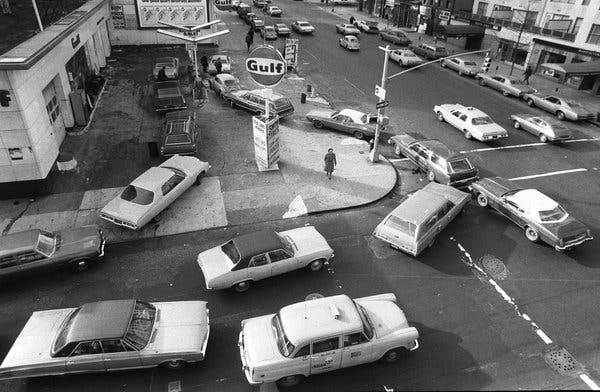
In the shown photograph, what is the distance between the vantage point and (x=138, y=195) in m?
15.0

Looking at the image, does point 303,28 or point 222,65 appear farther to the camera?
point 303,28

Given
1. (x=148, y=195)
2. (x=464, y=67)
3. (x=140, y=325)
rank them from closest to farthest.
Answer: (x=140, y=325) < (x=148, y=195) < (x=464, y=67)

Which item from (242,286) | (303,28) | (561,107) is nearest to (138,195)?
(242,286)

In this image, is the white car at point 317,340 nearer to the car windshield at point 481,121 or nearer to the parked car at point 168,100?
the car windshield at point 481,121

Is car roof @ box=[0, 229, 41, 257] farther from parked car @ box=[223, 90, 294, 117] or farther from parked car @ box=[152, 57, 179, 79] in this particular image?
parked car @ box=[152, 57, 179, 79]

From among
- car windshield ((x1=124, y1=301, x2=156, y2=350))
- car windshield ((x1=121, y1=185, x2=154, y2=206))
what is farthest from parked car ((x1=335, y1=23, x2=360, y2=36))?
car windshield ((x1=124, y1=301, x2=156, y2=350))

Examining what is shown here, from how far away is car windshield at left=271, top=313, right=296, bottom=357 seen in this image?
30.5 ft

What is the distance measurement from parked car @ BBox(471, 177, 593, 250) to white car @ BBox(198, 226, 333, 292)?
782 centimetres

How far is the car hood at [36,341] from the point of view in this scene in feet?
30.3

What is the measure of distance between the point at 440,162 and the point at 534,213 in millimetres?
4548

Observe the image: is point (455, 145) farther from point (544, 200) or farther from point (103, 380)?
point (103, 380)

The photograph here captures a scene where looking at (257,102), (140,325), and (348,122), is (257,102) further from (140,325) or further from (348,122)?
(140,325)

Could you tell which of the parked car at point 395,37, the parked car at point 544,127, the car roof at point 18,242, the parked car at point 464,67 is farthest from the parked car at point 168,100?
the parked car at point 395,37

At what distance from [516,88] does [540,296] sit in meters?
21.5
